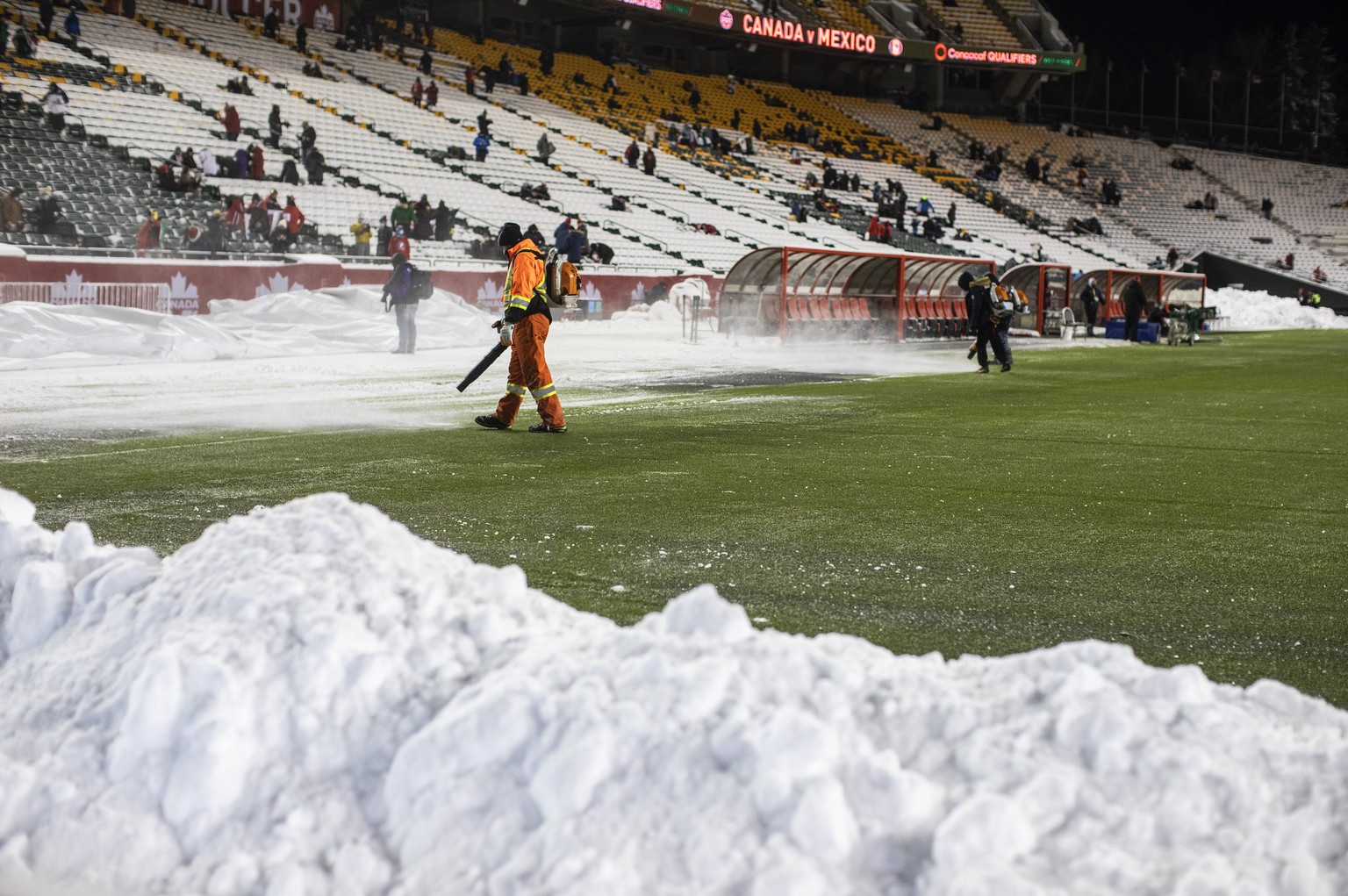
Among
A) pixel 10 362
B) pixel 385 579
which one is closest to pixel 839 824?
pixel 385 579

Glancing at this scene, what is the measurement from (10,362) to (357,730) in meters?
16.8

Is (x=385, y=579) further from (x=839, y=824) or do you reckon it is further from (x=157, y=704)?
(x=839, y=824)

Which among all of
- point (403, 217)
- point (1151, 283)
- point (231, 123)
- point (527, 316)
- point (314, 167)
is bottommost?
point (527, 316)

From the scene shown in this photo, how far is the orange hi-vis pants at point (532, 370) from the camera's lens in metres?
11.3

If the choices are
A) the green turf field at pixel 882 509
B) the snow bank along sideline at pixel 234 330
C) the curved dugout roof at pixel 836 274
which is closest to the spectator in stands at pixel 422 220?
the snow bank along sideline at pixel 234 330

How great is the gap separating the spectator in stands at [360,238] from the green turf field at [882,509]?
1521 cm

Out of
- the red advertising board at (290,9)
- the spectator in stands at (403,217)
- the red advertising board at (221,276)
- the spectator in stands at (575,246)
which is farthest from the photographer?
the red advertising board at (290,9)

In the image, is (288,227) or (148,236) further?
(288,227)

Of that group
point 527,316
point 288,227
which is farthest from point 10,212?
point 527,316

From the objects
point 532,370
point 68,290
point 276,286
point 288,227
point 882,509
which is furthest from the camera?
point 288,227

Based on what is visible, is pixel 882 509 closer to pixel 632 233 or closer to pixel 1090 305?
pixel 1090 305

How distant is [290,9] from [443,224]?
20.8m

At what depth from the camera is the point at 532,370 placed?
11.4 metres

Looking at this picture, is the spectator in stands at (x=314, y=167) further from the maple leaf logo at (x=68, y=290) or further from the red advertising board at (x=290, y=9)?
the red advertising board at (x=290, y=9)
